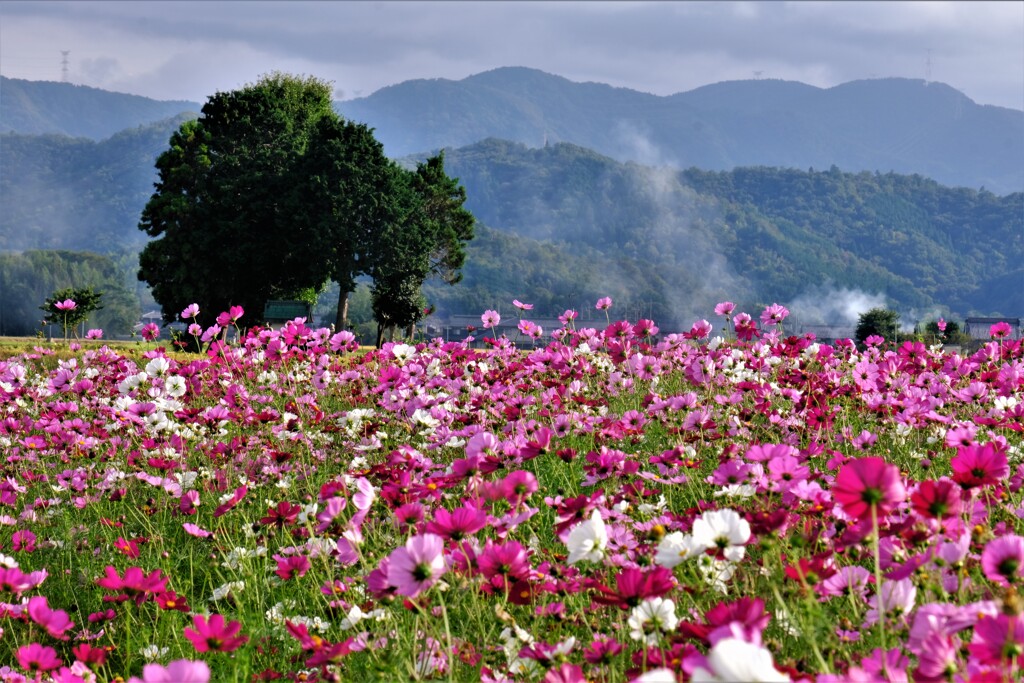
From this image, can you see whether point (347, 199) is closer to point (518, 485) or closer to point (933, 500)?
point (518, 485)

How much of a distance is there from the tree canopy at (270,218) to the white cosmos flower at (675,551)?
99.2 ft

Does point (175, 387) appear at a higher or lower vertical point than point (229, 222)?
lower

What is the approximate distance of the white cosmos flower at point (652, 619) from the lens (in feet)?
6.75

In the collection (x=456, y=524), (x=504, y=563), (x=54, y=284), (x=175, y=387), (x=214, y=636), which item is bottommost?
(x=54, y=284)

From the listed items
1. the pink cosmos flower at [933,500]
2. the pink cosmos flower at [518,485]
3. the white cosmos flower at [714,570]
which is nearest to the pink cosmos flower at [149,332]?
the pink cosmos flower at [518,485]

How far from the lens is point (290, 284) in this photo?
3381 centimetres

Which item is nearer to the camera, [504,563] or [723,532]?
[723,532]

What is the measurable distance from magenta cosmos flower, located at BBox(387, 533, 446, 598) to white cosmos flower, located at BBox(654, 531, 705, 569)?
43 cm

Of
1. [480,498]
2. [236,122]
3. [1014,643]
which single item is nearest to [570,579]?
[480,498]

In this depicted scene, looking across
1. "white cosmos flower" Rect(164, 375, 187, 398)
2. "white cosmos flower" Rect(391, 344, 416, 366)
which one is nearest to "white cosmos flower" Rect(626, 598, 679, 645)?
"white cosmos flower" Rect(164, 375, 187, 398)

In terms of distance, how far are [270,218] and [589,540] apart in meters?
32.2

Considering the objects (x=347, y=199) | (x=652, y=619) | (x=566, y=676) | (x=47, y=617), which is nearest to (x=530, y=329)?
(x=47, y=617)

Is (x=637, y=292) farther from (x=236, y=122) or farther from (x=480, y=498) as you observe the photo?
(x=480, y=498)

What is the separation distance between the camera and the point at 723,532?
6.48 feet
